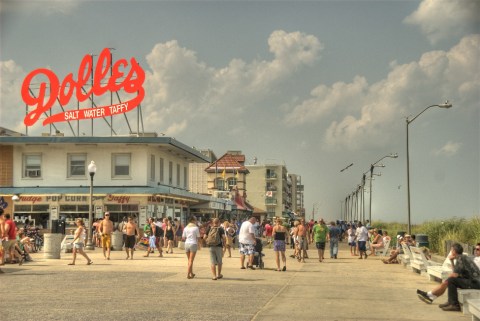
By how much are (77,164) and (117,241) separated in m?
10.2

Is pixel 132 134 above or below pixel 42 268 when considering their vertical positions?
above

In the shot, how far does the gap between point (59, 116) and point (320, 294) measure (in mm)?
32824

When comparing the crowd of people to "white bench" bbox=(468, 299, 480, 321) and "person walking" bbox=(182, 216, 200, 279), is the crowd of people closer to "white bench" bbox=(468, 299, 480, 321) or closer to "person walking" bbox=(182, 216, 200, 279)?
"person walking" bbox=(182, 216, 200, 279)

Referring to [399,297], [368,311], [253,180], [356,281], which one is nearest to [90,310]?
[368,311]

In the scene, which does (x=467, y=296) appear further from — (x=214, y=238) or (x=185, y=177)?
(x=185, y=177)

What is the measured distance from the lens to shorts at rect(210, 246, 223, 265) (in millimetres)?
19234

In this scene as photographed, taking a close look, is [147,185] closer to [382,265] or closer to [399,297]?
[382,265]

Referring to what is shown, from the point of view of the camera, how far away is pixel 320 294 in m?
15.7

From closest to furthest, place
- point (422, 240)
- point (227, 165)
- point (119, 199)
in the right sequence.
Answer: point (422, 240) < point (119, 199) < point (227, 165)

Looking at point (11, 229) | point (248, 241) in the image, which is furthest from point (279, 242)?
point (11, 229)

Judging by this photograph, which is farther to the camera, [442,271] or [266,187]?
[266,187]

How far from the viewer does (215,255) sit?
63.3 feet

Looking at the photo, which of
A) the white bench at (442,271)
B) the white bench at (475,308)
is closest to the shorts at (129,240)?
the white bench at (442,271)

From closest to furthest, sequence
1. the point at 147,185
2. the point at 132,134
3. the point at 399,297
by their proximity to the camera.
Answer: the point at 399,297 → the point at 147,185 → the point at 132,134
